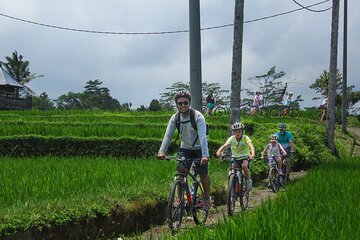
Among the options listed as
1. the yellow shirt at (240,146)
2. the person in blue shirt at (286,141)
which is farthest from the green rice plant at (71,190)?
the person in blue shirt at (286,141)

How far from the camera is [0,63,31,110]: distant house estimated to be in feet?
120

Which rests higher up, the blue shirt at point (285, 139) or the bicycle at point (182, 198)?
the blue shirt at point (285, 139)

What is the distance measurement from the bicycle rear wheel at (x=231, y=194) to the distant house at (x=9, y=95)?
30.7 m

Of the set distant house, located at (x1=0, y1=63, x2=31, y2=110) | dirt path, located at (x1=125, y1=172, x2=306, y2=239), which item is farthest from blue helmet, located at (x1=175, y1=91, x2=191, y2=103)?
distant house, located at (x1=0, y1=63, x2=31, y2=110)

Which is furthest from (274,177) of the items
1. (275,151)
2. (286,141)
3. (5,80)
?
(5,80)

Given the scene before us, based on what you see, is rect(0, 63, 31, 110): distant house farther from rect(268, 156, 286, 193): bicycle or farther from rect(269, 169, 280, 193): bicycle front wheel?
rect(269, 169, 280, 193): bicycle front wheel

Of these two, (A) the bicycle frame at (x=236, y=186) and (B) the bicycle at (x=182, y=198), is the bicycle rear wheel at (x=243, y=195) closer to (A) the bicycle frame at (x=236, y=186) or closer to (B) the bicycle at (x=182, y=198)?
(A) the bicycle frame at (x=236, y=186)

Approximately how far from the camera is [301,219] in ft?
16.4

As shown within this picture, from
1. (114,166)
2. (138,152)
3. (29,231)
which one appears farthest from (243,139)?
(138,152)

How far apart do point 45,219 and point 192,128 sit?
2.33 m

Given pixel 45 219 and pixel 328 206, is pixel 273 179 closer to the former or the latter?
pixel 328 206

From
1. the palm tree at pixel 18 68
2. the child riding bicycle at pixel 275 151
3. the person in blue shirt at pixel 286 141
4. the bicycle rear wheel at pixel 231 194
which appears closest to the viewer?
the bicycle rear wheel at pixel 231 194

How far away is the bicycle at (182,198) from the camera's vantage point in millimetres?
6542

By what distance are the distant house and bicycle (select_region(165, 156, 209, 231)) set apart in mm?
31188
